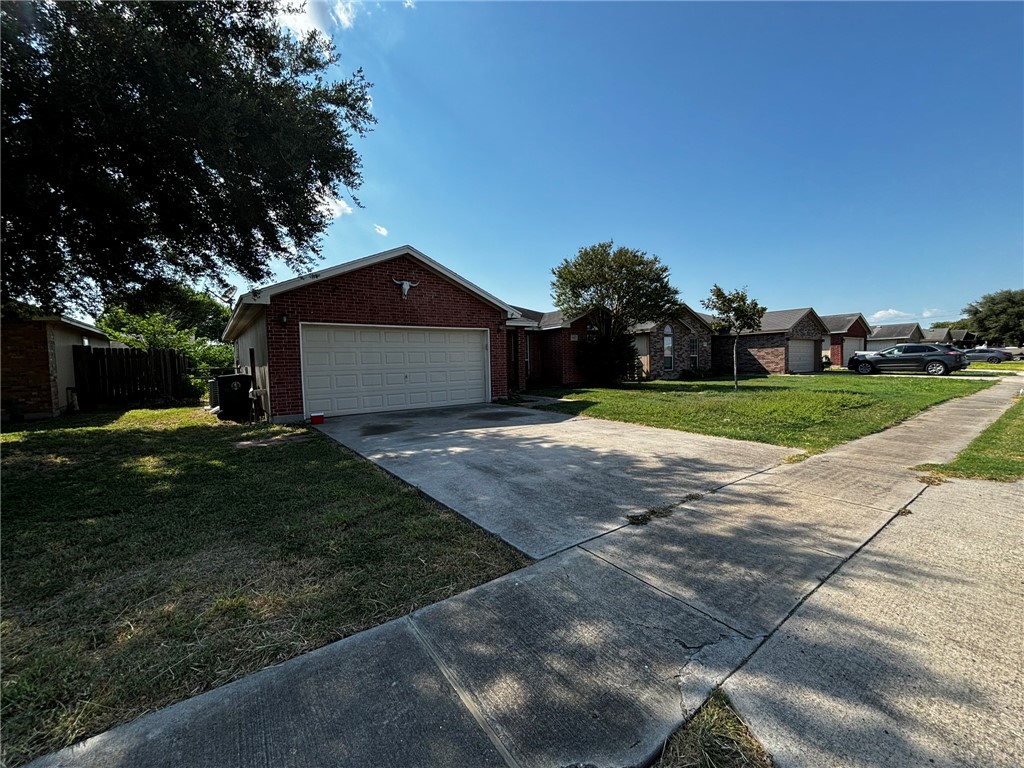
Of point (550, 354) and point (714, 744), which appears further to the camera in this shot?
point (550, 354)

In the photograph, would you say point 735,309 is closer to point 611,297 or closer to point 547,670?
point 611,297

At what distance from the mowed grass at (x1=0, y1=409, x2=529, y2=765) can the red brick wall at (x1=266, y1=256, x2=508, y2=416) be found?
4.08m

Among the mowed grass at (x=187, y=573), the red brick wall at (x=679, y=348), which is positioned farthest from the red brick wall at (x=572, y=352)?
the mowed grass at (x=187, y=573)

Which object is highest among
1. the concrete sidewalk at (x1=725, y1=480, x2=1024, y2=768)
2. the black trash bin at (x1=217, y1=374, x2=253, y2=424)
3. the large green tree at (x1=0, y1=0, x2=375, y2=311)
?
the large green tree at (x1=0, y1=0, x2=375, y2=311)

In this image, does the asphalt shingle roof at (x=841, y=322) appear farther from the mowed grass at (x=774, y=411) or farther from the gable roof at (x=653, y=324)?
the mowed grass at (x=774, y=411)

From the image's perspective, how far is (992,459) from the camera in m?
5.19

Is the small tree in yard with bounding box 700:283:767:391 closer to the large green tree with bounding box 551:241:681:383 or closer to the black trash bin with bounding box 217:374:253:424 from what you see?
the large green tree with bounding box 551:241:681:383

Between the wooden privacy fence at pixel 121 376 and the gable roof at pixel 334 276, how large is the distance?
116 inches

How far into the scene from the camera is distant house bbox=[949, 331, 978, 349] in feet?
162

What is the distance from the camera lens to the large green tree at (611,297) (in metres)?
15.9

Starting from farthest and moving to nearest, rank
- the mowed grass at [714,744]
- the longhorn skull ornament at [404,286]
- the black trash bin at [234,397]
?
the longhorn skull ornament at [404,286], the black trash bin at [234,397], the mowed grass at [714,744]

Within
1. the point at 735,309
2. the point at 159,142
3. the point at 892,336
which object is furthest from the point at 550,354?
the point at 892,336

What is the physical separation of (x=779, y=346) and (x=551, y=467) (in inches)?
954

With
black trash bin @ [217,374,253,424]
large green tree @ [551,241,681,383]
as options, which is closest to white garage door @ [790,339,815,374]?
large green tree @ [551,241,681,383]
